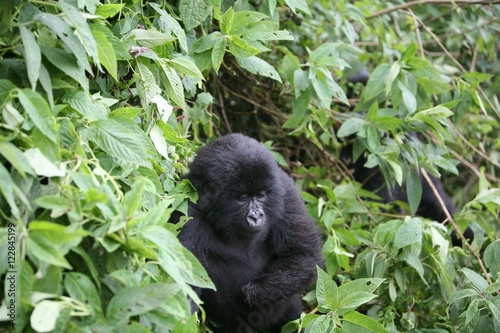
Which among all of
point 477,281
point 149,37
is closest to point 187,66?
point 149,37

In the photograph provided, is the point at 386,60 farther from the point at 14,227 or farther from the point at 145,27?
the point at 14,227

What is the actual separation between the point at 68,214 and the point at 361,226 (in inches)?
104

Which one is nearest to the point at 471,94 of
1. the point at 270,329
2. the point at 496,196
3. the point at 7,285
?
the point at 496,196

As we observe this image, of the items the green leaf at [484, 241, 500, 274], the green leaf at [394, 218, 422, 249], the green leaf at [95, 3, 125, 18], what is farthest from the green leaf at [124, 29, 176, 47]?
the green leaf at [484, 241, 500, 274]

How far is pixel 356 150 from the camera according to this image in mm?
3824

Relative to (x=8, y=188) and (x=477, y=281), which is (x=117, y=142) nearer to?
(x=8, y=188)

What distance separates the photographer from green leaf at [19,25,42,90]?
5.56ft

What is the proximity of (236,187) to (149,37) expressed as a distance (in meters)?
0.84

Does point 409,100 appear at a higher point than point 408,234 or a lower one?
higher

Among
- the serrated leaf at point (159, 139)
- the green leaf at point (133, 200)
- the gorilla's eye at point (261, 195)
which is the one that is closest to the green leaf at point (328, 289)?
the gorilla's eye at point (261, 195)

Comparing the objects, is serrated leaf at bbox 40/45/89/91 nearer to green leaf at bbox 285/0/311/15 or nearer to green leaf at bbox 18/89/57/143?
green leaf at bbox 18/89/57/143

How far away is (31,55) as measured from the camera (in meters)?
1.73

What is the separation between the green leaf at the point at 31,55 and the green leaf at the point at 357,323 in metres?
1.58

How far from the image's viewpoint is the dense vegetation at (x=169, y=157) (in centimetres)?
163
